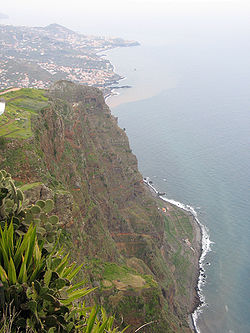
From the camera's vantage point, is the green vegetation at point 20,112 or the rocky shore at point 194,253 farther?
the rocky shore at point 194,253

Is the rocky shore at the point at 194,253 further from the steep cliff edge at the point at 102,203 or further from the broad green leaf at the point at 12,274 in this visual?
the broad green leaf at the point at 12,274

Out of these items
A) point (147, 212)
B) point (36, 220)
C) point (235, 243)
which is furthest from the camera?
point (235, 243)

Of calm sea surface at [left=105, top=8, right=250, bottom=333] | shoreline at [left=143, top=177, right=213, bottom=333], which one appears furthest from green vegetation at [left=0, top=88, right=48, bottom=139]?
calm sea surface at [left=105, top=8, right=250, bottom=333]

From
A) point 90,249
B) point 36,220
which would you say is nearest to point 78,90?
point 90,249

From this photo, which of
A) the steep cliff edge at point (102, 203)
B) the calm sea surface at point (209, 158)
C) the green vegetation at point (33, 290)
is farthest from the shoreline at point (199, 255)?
the green vegetation at point (33, 290)

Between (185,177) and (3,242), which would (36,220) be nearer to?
(3,242)

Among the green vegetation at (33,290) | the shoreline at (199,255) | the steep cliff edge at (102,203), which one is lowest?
the shoreline at (199,255)
